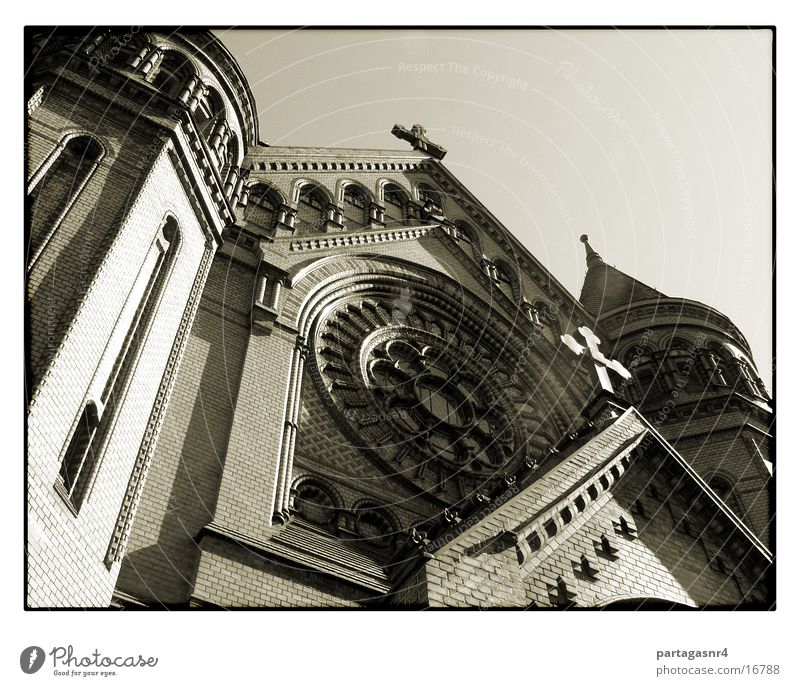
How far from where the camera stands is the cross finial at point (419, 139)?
→ 82.8 ft

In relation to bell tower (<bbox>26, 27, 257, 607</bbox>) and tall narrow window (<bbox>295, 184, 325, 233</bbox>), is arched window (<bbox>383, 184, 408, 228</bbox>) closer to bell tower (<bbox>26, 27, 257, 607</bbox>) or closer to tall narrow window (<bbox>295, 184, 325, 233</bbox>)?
tall narrow window (<bbox>295, 184, 325, 233</bbox>)

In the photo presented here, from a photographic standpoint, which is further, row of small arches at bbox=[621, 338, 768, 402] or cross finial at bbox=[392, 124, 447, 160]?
cross finial at bbox=[392, 124, 447, 160]

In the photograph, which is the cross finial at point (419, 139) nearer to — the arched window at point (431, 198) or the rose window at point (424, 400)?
the arched window at point (431, 198)

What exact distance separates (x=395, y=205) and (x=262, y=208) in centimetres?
487

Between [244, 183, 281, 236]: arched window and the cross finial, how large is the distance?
7652 millimetres

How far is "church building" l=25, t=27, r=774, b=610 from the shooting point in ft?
30.9

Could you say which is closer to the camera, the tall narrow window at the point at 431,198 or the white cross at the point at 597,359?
the white cross at the point at 597,359

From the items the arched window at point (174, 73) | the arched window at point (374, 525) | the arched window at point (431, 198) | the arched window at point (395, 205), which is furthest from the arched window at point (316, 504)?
the arched window at point (431, 198)

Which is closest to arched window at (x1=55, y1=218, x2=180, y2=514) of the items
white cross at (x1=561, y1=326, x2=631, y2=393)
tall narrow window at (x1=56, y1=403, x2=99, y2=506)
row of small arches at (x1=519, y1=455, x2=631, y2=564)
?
tall narrow window at (x1=56, y1=403, x2=99, y2=506)

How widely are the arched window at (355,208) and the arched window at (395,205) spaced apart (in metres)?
0.63

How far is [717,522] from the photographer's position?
1230 centimetres

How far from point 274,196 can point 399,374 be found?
213 inches
